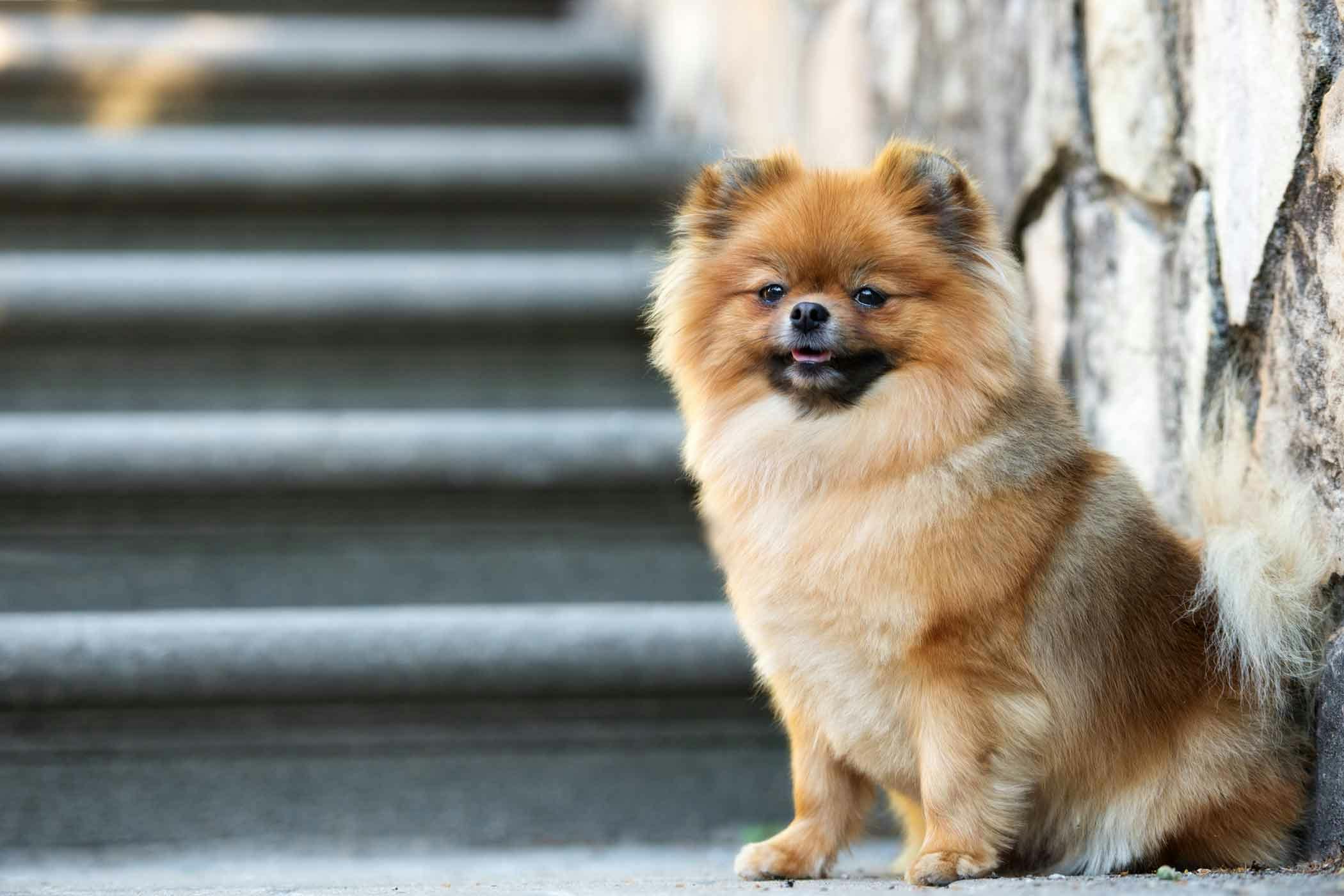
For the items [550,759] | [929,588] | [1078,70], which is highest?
[1078,70]

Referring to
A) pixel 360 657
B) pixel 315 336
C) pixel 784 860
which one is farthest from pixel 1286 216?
pixel 315 336

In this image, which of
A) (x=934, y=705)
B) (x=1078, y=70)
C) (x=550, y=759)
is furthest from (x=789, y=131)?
(x=934, y=705)

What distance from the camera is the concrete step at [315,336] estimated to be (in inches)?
106

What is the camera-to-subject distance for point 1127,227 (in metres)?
2.02

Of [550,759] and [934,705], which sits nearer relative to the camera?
[934,705]

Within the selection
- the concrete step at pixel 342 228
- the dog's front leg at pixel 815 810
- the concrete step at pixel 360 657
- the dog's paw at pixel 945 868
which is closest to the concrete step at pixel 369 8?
the concrete step at pixel 342 228

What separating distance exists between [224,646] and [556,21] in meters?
2.71

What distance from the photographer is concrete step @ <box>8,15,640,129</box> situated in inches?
134

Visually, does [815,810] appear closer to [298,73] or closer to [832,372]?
[832,372]

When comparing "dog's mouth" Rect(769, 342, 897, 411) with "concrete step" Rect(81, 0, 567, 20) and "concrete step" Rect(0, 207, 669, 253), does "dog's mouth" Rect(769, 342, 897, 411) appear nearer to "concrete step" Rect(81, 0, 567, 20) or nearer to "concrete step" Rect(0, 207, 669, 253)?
"concrete step" Rect(0, 207, 669, 253)

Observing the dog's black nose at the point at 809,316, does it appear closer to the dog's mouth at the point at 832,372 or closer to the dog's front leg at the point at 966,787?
the dog's mouth at the point at 832,372

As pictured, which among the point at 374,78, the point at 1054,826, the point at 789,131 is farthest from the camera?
the point at 374,78

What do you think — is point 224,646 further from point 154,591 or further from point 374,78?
point 374,78

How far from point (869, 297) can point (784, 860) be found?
2.53 ft
